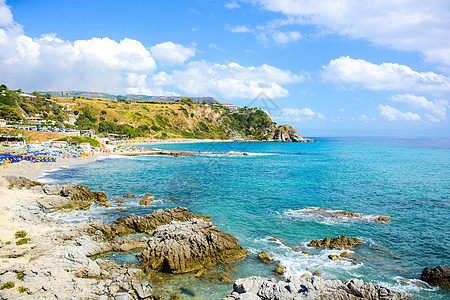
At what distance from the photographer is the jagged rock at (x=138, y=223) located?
19.0 metres

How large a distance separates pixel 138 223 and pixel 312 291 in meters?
13.1

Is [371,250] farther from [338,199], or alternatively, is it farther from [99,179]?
[99,179]

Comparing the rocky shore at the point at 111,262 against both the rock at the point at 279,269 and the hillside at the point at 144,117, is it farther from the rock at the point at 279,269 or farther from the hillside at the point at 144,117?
the hillside at the point at 144,117

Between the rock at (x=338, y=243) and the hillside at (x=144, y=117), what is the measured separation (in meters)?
92.2

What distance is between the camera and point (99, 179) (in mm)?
39875

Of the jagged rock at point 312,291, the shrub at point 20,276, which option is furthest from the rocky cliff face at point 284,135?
the shrub at point 20,276

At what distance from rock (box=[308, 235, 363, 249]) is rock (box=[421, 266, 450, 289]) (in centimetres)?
433

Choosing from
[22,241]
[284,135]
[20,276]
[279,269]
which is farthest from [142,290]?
[284,135]

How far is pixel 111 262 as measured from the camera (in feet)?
47.7

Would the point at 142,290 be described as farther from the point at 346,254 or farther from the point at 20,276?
the point at 346,254

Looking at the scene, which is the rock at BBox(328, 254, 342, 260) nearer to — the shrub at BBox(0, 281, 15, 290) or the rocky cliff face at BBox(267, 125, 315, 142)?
the shrub at BBox(0, 281, 15, 290)

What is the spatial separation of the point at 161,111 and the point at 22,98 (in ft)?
215

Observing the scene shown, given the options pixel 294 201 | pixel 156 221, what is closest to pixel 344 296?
A: pixel 156 221

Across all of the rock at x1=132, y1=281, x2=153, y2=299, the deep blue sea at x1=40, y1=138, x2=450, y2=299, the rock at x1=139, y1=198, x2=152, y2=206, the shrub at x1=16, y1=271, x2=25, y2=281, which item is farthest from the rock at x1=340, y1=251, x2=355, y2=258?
the rock at x1=139, y1=198, x2=152, y2=206
